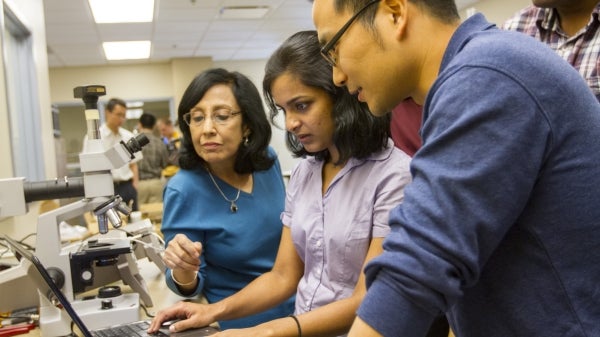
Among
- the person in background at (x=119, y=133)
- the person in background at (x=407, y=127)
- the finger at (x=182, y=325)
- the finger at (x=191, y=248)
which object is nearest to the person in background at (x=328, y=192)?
the finger at (x=182, y=325)

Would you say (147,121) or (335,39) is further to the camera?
(147,121)

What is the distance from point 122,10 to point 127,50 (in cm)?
247

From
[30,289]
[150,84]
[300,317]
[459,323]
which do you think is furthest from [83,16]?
[459,323]

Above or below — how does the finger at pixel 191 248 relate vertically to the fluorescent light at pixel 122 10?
below

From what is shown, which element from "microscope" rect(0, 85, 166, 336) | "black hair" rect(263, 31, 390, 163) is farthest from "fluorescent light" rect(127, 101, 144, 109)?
"black hair" rect(263, 31, 390, 163)

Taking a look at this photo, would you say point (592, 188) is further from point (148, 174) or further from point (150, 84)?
point (150, 84)

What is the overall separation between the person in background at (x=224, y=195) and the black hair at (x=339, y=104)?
0.42 m

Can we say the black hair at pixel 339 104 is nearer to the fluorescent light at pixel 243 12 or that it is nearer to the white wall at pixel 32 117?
the white wall at pixel 32 117

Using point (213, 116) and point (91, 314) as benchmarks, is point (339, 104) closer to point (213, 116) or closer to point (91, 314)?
point (213, 116)

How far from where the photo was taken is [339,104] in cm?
127

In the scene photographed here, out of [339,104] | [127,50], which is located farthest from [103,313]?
[127,50]

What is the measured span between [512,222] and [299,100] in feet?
2.50

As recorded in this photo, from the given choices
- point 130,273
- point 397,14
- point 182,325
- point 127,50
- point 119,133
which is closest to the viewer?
point 397,14

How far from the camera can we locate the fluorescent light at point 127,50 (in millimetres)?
7823
